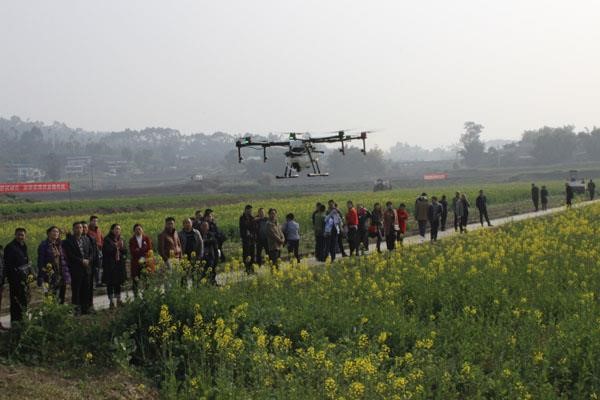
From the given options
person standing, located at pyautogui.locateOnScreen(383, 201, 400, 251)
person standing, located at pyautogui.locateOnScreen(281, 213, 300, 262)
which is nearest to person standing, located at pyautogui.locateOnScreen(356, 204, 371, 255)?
person standing, located at pyautogui.locateOnScreen(383, 201, 400, 251)

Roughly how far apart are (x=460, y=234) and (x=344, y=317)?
1655 centimetres

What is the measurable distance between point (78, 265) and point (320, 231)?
914 cm

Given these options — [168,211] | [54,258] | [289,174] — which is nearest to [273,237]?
[54,258]

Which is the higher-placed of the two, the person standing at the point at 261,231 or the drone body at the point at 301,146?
the drone body at the point at 301,146

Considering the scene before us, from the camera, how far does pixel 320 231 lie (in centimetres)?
2225

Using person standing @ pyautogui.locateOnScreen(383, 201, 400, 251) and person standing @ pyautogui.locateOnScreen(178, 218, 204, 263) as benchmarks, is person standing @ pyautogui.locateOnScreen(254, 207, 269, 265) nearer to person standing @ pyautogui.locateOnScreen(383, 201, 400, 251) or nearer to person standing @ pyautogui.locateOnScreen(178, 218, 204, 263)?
person standing @ pyautogui.locateOnScreen(178, 218, 204, 263)

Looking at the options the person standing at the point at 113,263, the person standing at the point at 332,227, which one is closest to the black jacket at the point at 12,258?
the person standing at the point at 113,263

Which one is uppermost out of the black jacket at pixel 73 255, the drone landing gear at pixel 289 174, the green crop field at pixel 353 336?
the drone landing gear at pixel 289 174

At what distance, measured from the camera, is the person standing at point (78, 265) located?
14.5m

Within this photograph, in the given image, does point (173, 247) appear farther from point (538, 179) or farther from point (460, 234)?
point (538, 179)

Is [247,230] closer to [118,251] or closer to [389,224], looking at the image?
[118,251]

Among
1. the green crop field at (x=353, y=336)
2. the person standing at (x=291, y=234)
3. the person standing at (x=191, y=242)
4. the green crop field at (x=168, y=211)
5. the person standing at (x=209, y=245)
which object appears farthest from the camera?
the green crop field at (x=168, y=211)

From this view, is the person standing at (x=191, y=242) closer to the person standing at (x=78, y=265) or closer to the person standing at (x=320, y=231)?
the person standing at (x=78, y=265)

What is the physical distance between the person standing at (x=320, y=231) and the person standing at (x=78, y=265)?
29.0 ft
